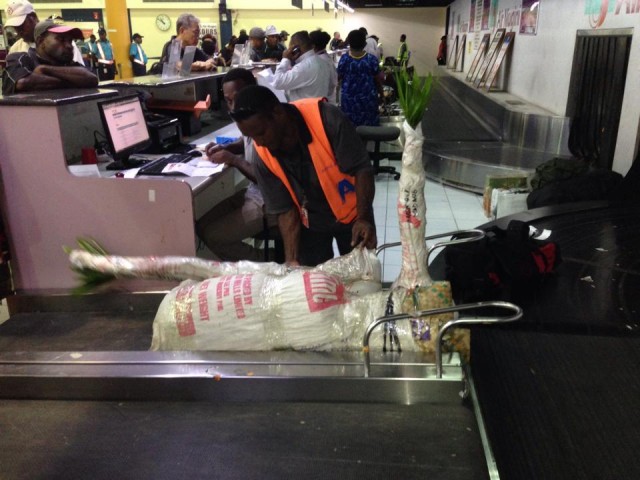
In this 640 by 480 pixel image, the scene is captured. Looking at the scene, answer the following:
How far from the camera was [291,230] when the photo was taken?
7.72 ft

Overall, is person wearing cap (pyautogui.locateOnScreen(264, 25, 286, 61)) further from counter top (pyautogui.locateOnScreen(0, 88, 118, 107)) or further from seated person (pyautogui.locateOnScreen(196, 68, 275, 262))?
counter top (pyautogui.locateOnScreen(0, 88, 118, 107))

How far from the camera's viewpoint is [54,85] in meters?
3.10

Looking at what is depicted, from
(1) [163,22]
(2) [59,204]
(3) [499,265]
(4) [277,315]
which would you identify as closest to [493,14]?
(3) [499,265]

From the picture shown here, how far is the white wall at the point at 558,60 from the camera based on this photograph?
4.59m

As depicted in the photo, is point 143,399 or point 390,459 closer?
point 390,459

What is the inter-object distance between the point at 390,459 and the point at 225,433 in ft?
1.27

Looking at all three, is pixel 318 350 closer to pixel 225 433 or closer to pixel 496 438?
pixel 225 433

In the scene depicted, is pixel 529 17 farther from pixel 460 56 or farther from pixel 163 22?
pixel 163 22

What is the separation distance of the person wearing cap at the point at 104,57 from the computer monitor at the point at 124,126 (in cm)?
983

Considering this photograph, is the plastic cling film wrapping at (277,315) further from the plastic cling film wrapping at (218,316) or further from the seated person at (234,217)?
the seated person at (234,217)

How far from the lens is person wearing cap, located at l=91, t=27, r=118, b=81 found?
1224 centimetres

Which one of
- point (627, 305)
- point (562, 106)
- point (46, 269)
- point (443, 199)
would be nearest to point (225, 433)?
point (627, 305)

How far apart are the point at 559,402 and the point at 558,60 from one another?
20.7 ft

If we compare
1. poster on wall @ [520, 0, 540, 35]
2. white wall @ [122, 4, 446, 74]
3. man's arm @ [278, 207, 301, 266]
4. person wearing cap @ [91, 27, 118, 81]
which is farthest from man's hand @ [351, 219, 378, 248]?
white wall @ [122, 4, 446, 74]
